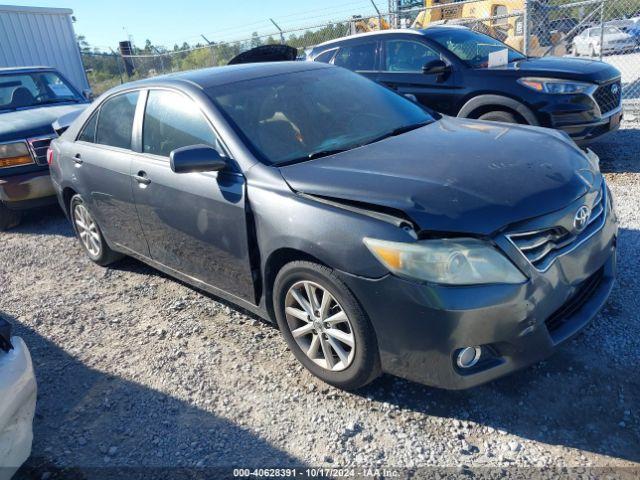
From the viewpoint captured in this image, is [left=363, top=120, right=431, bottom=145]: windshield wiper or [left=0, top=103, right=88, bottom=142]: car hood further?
[left=0, top=103, right=88, bottom=142]: car hood

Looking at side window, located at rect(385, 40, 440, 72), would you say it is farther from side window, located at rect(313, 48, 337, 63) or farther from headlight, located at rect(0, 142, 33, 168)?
headlight, located at rect(0, 142, 33, 168)

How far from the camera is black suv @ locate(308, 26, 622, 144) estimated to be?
5.68 metres

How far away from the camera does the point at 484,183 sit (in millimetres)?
2490

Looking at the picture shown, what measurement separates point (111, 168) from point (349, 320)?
2.45m

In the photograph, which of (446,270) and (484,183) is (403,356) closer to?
(446,270)

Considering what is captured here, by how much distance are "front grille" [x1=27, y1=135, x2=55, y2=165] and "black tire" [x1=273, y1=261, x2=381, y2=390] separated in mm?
4448

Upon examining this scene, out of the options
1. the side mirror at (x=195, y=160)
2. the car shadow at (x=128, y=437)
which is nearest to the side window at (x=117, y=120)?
the side mirror at (x=195, y=160)

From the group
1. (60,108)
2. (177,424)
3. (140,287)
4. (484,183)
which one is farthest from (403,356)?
(60,108)

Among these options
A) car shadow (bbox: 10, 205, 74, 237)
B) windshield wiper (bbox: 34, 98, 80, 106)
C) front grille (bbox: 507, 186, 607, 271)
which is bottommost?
car shadow (bbox: 10, 205, 74, 237)

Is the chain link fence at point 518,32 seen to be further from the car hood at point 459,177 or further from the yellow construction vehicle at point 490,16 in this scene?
the car hood at point 459,177

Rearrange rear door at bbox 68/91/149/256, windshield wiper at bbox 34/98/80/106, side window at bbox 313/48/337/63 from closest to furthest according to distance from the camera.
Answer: rear door at bbox 68/91/149/256 < windshield wiper at bbox 34/98/80/106 < side window at bbox 313/48/337/63

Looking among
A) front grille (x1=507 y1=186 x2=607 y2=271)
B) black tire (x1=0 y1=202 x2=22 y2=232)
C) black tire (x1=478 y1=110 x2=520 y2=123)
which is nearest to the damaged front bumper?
front grille (x1=507 y1=186 x2=607 y2=271)

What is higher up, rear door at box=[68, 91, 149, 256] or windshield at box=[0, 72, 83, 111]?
windshield at box=[0, 72, 83, 111]

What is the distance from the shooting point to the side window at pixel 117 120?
12.8ft
